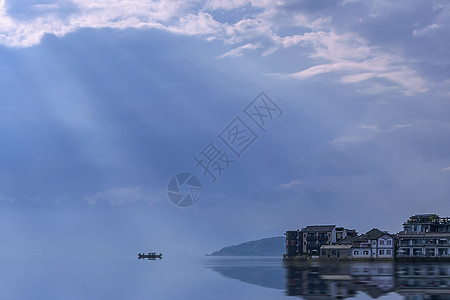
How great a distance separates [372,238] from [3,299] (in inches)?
4470

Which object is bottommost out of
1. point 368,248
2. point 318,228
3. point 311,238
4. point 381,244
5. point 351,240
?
point 368,248

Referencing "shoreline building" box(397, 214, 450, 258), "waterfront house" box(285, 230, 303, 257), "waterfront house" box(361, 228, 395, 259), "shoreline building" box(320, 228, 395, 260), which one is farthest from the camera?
"waterfront house" box(285, 230, 303, 257)

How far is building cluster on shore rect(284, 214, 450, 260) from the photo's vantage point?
149625 mm

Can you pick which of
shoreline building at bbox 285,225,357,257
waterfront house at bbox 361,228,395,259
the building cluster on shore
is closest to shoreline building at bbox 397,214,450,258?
the building cluster on shore

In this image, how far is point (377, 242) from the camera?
155125 millimetres

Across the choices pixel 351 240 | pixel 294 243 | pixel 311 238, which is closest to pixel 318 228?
pixel 311 238

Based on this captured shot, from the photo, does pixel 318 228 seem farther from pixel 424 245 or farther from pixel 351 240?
pixel 424 245

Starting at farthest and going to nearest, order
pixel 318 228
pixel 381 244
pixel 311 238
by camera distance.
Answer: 1. pixel 318 228
2. pixel 311 238
3. pixel 381 244

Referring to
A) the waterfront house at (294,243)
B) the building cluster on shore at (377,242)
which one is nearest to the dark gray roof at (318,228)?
the building cluster on shore at (377,242)

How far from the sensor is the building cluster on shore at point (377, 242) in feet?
491

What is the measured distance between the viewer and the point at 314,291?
177 ft

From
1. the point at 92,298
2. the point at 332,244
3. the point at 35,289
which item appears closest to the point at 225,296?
the point at 92,298

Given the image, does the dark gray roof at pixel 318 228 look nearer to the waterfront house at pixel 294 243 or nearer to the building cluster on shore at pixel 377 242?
the building cluster on shore at pixel 377 242

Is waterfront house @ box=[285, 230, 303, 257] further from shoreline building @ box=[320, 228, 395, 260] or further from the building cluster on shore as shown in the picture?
shoreline building @ box=[320, 228, 395, 260]
